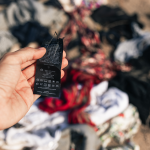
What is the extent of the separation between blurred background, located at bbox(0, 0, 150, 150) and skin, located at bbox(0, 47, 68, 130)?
141 mm

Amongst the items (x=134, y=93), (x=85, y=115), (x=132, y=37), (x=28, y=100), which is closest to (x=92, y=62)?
(x=134, y=93)

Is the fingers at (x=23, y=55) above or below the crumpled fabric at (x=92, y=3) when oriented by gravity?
below

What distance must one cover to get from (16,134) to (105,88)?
34.7 inches

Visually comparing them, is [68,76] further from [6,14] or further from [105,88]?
[6,14]

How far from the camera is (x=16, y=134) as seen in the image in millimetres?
832

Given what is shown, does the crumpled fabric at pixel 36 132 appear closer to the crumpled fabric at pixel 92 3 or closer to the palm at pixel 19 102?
the palm at pixel 19 102

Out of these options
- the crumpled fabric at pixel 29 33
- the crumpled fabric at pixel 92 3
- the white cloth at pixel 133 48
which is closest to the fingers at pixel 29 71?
the crumpled fabric at pixel 29 33

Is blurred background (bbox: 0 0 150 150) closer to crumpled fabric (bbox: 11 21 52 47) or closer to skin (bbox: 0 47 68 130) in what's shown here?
crumpled fabric (bbox: 11 21 52 47)

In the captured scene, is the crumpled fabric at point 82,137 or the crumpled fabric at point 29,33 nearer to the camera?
the crumpled fabric at point 82,137

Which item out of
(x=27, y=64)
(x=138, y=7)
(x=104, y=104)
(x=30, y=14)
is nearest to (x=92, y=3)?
(x=138, y=7)

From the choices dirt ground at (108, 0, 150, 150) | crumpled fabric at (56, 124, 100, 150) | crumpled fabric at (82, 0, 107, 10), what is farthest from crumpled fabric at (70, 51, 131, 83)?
dirt ground at (108, 0, 150, 150)

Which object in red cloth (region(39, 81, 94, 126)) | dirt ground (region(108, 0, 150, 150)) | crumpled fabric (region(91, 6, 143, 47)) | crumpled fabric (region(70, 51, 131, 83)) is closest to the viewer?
red cloth (region(39, 81, 94, 126))

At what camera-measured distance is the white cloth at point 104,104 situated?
3.32ft

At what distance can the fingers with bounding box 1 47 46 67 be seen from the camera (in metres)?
0.56
